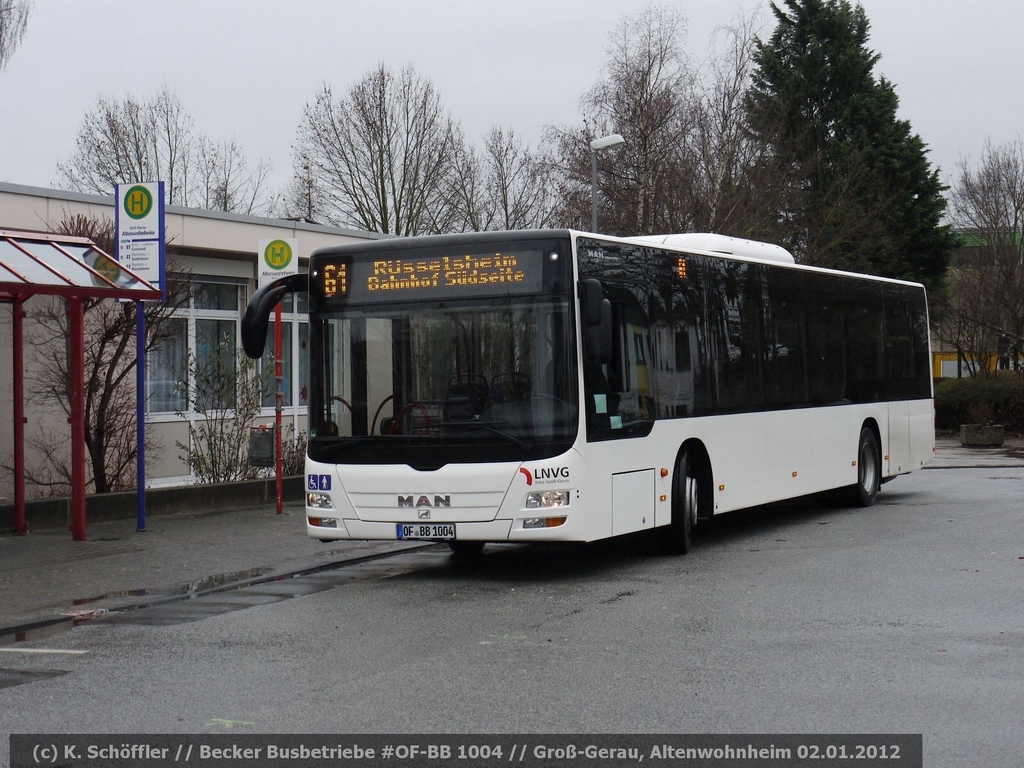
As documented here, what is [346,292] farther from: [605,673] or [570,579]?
[605,673]

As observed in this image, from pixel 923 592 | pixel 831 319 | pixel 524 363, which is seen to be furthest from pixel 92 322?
pixel 923 592

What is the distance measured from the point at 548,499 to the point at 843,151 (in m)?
36.4

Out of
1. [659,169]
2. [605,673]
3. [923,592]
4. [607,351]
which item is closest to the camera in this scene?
[605,673]

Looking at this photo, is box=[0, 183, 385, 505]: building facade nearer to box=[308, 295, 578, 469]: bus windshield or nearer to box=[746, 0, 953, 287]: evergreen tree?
box=[308, 295, 578, 469]: bus windshield

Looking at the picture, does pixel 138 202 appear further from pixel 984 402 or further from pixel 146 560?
pixel 984 402

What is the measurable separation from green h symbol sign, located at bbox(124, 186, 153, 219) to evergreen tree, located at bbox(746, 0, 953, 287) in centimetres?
3033

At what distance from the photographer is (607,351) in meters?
11.0

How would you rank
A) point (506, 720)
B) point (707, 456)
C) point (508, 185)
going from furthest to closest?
point (508, 185)
point (707, 456)
point (506, 720)

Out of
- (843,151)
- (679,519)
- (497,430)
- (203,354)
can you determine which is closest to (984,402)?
(843,151)

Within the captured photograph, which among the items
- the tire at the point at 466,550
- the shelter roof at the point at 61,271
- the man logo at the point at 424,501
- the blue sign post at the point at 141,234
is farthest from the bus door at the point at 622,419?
the blue sign post at the point at 141,234

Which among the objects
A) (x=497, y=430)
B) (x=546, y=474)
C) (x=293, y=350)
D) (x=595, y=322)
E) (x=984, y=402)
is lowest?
(x=546, y=474)

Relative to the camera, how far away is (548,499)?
10906mm

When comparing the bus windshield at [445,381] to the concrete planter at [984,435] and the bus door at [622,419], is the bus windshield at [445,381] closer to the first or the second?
the bus door at [622,419]

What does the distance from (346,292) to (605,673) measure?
17.2ft
